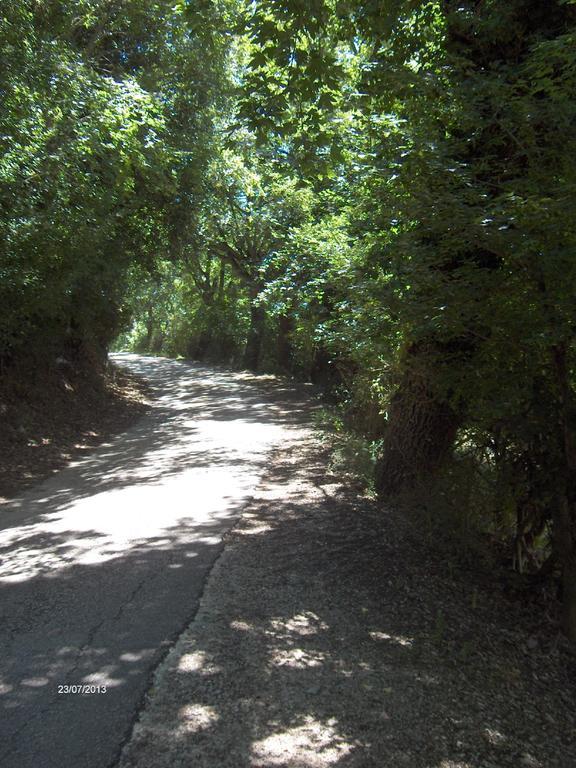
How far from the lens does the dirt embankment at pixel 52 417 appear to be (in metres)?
10.4

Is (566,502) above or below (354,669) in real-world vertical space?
above

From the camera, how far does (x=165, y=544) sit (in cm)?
631

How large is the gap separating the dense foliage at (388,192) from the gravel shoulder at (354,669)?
0.72m

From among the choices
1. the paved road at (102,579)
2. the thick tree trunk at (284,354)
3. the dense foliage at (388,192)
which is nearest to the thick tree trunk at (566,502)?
the dense foliage at (388,192)

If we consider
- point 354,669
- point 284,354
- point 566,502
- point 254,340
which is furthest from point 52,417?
point 254,340

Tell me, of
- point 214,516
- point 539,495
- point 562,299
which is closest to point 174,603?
point 214,516

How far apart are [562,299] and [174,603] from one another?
350 cm

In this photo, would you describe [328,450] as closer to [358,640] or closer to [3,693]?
[358,640]

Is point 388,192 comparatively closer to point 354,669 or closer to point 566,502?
point 566,502

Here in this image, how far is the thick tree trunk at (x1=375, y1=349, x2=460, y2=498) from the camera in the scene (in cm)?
717

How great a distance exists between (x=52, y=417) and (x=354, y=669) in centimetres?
1066

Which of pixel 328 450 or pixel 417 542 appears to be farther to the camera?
pixel 328 450

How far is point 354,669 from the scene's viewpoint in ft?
13.3

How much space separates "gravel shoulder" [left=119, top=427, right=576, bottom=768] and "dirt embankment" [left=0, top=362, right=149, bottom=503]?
4995mm
